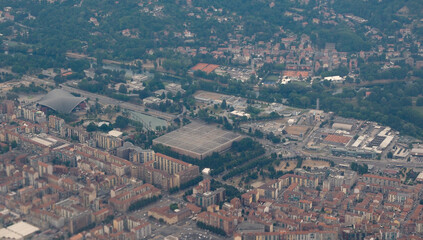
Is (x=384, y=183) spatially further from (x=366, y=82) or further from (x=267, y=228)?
(x=366, y=82)

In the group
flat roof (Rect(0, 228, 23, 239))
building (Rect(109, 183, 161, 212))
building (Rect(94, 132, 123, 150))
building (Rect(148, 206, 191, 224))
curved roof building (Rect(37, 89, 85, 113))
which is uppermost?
curved roof building (Rect(37, 89, 85, 113))

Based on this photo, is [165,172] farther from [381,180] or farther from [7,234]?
[381,180]

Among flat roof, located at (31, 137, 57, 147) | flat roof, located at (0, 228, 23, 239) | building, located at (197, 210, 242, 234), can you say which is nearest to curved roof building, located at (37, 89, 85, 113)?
flat roof, located at (31, 137, 57, 147)

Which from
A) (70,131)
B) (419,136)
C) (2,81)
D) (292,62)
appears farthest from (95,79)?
(419,136)

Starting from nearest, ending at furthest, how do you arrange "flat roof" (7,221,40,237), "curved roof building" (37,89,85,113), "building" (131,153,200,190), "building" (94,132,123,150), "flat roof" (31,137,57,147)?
"flat roof" (7,221,40,237), "building" (131,153,200,190), "flat roof" (31,137,57,147), "building" (94,132,123,150), "curved roof building" (37,89,85,113)

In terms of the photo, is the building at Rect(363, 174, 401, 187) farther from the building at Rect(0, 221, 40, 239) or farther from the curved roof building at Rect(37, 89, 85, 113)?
the curved roof building at Rect(37, 89, 85, 113)

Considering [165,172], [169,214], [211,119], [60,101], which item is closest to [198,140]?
[211,119]

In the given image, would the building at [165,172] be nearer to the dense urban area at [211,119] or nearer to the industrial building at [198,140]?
the dense urban area at [211,119]
